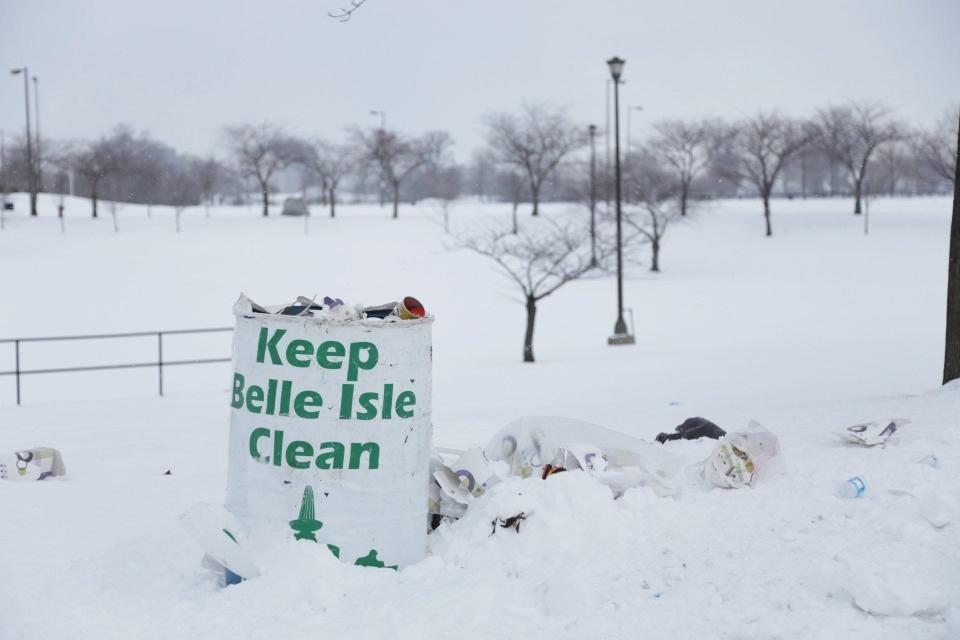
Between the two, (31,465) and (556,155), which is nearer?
(31,465)

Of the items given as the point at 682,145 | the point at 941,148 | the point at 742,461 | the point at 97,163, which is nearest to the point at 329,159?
the point at 97,163

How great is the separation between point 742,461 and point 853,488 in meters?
0.63

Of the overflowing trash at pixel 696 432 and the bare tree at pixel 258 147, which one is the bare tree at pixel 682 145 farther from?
the overflowing trash at pixel 696 432

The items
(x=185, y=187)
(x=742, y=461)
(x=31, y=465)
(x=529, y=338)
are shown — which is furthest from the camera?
(x=185, y=187)

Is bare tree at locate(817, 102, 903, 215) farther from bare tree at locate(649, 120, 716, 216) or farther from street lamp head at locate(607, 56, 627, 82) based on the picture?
street lamp head at locate(607, 56, 627, 82)

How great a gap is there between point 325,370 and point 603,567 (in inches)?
63.7

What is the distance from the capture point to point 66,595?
459cm

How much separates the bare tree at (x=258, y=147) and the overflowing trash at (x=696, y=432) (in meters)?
54.5

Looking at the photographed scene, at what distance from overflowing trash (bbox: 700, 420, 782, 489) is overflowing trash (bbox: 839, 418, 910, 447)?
94cm

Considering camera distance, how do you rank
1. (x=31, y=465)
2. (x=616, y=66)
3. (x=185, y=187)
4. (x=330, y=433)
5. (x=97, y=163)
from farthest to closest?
(x=185, y=187) < (x=97, y=163) < (x=616, y=66) < (x=31, y=465) < (x=330, y=433)

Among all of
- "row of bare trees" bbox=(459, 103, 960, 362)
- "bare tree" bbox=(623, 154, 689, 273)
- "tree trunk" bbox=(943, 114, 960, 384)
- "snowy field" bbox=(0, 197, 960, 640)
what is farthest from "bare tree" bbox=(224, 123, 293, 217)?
"tree trunk" bbox=(943, 114, 960, 384)

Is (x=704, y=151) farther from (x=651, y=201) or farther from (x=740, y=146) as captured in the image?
(x=651, y=201)

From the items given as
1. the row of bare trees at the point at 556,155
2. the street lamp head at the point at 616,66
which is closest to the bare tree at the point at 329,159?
the row of bare trees at the point at 556,155

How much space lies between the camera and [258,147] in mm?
60469
